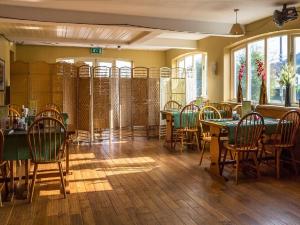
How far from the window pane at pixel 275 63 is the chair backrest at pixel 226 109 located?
0.84m

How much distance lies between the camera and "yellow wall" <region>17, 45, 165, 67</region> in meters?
9.51

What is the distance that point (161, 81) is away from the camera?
801 centimetres

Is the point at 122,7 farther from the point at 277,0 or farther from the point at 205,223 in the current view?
the point at 205,223

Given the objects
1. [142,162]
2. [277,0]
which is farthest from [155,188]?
[277,0]

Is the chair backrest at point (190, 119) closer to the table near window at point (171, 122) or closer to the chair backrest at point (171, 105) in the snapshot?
the table near window at point (171, 122)

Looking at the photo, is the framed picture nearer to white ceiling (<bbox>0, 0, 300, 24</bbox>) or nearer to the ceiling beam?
the ceiling beam

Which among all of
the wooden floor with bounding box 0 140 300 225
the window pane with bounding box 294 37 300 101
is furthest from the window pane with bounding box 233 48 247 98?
the wooden floor with bounding box 0 140 300 225

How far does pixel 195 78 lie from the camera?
8883 millimetres

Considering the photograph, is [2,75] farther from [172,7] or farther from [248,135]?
[248,135]

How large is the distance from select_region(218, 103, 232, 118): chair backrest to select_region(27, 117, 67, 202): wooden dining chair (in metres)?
3.72

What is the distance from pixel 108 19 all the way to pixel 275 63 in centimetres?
313

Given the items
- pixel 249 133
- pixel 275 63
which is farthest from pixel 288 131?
pixel 275 63

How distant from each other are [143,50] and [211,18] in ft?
16.9

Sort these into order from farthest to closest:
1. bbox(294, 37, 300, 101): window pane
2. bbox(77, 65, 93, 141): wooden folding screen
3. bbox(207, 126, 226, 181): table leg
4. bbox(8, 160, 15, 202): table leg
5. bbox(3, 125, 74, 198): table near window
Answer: bbox(77, 65, 93, 141): wooden folding screen → bbox(294, 37, 300, 101): window pane → bbox(207, 126, 226, 181): table leg → bbox(8, 160, 15, 202): table leg → bbox(3, 125, 74, 198): table near window
